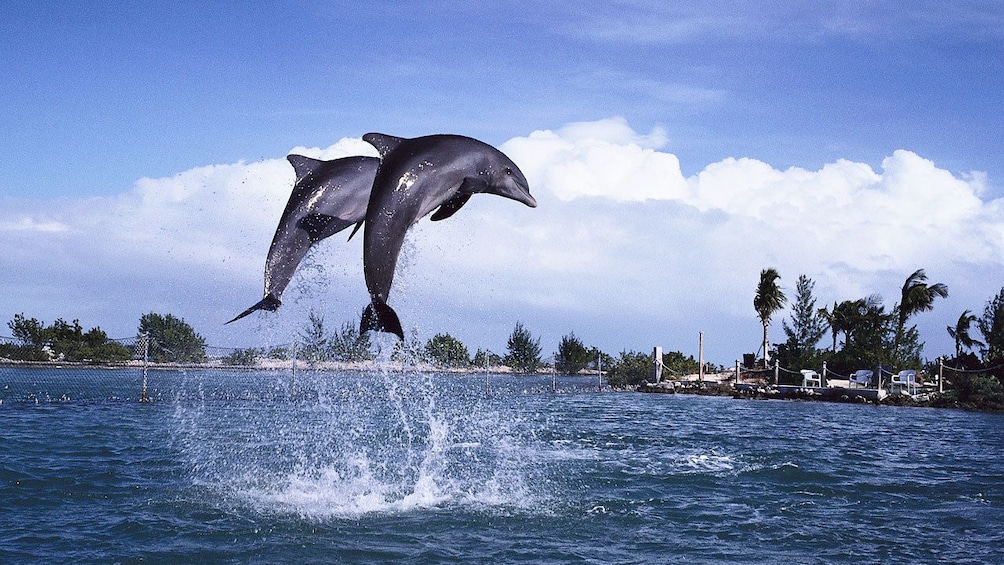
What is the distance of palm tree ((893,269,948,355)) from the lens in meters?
43.5

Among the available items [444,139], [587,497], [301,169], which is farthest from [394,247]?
[587,497]

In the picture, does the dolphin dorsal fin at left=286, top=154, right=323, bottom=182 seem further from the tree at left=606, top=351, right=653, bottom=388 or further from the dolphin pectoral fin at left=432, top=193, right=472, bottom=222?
the tree at left=606, top=351, right=653, bottom=388

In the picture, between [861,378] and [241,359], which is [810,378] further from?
[241,359]

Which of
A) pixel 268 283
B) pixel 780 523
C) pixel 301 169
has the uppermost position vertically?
pixel 301 169

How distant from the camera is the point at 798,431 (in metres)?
22.8

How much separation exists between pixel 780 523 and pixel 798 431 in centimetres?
1291

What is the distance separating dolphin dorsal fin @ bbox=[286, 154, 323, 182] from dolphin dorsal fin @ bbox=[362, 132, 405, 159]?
0.75 meters

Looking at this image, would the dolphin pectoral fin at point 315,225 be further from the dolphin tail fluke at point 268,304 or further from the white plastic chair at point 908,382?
the white plastic chair at point 908,382

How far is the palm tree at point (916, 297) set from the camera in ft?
143

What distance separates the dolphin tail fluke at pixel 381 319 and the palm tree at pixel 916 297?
42.6 m

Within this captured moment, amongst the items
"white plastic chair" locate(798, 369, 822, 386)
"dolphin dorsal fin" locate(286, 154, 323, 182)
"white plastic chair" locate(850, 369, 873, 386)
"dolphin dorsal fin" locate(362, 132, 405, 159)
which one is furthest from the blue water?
"white plastic chair" locate(850, 369, 873, 386)

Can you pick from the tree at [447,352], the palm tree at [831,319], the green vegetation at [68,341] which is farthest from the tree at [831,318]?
the green vegetation at [68,341]

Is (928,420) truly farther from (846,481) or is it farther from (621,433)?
(846,481)

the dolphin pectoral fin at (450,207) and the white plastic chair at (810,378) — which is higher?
the dolphin pectoral fin at (450,207)
